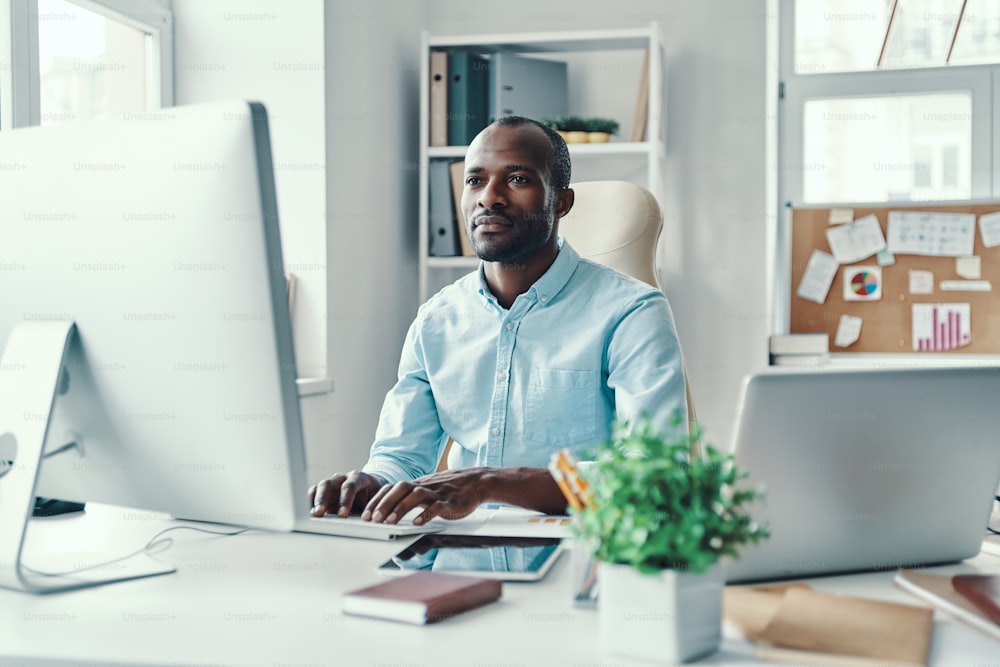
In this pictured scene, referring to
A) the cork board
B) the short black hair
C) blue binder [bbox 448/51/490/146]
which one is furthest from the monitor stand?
the cork board

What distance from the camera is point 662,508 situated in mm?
693

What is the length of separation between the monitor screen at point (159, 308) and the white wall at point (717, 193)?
231cm

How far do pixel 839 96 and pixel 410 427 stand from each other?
2.12 meters

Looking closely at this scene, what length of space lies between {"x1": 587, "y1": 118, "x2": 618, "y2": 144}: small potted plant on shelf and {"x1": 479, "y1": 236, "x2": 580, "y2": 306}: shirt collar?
1.24 meters

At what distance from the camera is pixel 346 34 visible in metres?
2.66

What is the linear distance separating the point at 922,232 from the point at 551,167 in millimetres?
1704

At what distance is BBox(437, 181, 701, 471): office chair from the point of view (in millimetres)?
1908

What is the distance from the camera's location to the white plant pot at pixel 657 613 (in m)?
0.69

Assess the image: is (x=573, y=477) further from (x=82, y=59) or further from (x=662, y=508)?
(x=82, y=59)

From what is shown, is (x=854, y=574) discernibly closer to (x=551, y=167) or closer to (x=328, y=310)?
(x=551, y=167)

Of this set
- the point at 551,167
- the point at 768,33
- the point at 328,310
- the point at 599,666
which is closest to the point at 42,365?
the point at 599,666

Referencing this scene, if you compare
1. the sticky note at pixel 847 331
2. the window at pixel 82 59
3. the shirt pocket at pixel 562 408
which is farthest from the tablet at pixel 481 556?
the sticky note at pixel 847 331

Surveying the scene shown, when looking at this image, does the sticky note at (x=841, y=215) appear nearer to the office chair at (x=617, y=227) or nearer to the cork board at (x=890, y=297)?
the cork board at (x=890, y=297)

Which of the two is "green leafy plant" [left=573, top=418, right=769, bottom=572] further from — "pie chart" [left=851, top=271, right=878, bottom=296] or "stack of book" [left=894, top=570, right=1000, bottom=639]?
A: "pie chart" [left=851, top=271, right=878, bottom=296]
